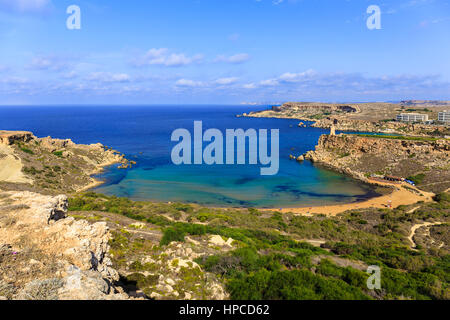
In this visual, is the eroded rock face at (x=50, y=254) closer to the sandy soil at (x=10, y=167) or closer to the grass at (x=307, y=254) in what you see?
the grass at (x=307, y=254)

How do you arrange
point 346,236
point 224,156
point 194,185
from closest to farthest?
point 346,236 < point 194,185 < point 224,156

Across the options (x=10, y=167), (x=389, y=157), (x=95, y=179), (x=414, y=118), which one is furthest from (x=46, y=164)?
(x=414, y=118)

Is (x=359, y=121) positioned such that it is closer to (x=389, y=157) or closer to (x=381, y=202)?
(x=389, y=157)

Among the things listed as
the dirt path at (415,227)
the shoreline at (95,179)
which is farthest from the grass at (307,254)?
the shoreline at (95,179)

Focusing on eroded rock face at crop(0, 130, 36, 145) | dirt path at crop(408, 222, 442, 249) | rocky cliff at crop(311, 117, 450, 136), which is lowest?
dirt path at crop(408, 222, 442, 249)

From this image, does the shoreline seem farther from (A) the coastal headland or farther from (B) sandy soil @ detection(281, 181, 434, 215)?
(B) sandy soil @ detection(281, 181, 434, 215)

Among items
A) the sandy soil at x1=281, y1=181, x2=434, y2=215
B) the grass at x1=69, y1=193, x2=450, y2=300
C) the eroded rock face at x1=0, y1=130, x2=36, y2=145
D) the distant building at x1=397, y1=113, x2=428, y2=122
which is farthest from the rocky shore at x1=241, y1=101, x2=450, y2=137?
the eroded rock face at x1=0, y1=130, x2=36, y2=145

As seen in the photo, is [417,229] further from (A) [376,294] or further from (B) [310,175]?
(B) [310,175]

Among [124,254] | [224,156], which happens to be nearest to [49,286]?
[124,254]
